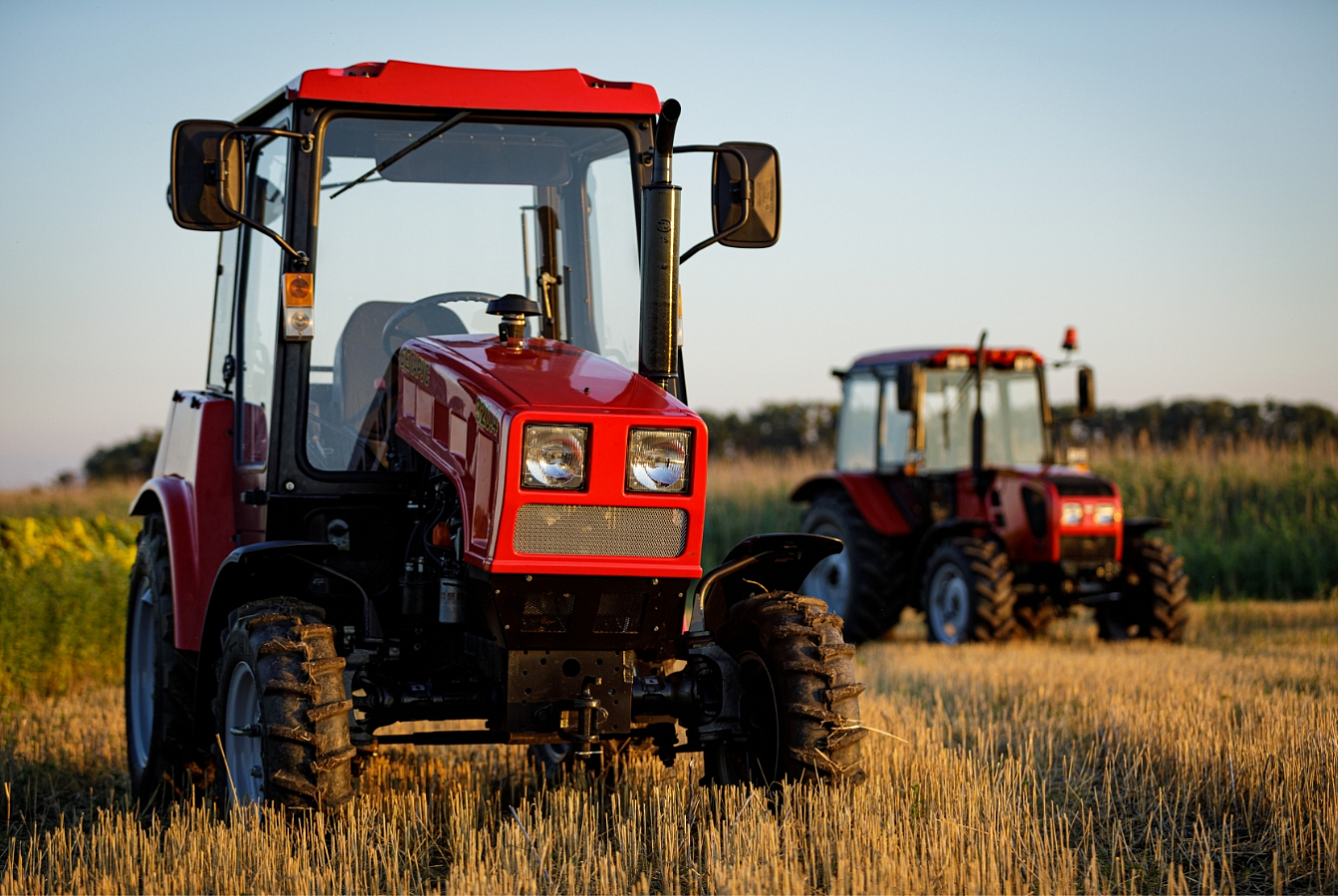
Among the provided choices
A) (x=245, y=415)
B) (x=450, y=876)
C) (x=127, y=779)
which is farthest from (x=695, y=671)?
(x=127, y=779)

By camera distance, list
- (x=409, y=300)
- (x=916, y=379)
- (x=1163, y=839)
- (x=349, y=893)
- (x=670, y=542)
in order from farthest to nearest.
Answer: (x=916, y=379)
(x=409, y=300)
(x=1163, y=839)
(x=670, y=542)
(x=349, y=893)

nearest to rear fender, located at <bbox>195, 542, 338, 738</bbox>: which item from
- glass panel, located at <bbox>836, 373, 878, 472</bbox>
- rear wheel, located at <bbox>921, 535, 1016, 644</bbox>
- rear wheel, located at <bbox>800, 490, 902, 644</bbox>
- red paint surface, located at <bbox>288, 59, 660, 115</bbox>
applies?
red paint surface, located at <bbox>288, 59, 660, 115</bbox>

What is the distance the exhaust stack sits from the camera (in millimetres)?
4566

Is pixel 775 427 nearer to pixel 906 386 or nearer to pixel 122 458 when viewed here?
pixel 122 458

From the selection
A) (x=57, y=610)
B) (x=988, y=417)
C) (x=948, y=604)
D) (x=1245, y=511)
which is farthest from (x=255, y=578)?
(x=1245, y=511)

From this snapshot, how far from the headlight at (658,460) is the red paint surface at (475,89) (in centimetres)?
155

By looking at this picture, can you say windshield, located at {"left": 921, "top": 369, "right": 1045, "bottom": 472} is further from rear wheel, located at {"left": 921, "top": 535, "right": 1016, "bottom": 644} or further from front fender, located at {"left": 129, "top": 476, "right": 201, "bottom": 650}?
front fender, located at {"left": 129, "top": 476, "right": 201, "bottom": 650}

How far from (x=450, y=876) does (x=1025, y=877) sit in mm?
1645

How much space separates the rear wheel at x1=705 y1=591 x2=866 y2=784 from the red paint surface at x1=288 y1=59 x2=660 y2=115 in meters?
1.85

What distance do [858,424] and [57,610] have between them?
688cm

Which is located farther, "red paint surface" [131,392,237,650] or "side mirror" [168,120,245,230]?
"red paint surface" [131,392,237,650]

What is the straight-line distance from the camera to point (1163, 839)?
186 inches

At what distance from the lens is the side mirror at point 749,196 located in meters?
4.82

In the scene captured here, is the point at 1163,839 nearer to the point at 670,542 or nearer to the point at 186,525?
the point at 670,542
